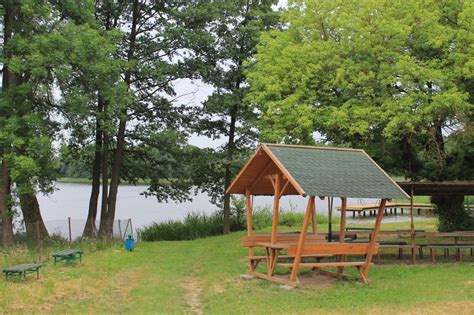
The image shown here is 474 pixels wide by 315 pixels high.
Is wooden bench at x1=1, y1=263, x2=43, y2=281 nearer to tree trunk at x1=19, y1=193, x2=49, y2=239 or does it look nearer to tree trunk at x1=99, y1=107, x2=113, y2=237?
tree trunk at x1=19, y1=193, x2=49, y2=239

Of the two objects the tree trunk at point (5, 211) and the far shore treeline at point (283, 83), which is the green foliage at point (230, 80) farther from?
the tree trunk at point (5, 211)

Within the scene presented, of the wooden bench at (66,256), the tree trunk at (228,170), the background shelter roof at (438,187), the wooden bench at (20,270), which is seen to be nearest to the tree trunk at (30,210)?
the wooden bench at (66,256)

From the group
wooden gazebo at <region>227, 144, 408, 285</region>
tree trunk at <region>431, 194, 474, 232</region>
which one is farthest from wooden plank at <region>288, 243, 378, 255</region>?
tree trunk at <region>431, 194, 474, 232</region>

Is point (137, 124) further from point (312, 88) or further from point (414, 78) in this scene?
point (414, 78)

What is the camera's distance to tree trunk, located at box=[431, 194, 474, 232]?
21.7 metres

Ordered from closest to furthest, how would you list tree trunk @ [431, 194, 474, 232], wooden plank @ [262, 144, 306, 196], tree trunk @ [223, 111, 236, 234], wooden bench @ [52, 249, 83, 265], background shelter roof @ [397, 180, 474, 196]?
1. wooden plank @ [262, 144, 306, 196]
2. wooden bench @ [52, 249, 83, 265]
3. background shelter roof @ [397, 180, 474, 196]
4. tree trunk @ [431, 194, 474, 232]
5. tree trunk @ [223, 111, 236, 234]

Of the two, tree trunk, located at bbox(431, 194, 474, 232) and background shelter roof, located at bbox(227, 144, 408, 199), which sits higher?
background shelter roof, located at bbox(227, 144, 408, 199)

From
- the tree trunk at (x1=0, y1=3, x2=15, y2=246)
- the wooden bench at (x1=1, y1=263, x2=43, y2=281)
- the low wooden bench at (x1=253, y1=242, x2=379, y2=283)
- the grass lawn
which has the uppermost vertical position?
the tree trunk at (x1=0, y1=3, x2=15, y2=246)

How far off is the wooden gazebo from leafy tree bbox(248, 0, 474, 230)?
3724mm

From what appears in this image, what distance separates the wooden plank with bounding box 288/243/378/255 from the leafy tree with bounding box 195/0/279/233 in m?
13.6

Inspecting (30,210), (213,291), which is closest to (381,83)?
(213,291)

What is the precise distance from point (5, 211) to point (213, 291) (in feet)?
34.1

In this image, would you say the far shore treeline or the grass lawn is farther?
the far shore treeline

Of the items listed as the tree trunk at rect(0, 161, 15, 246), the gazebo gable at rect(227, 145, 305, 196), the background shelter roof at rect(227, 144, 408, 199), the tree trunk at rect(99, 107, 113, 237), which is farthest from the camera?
the tree trunk at rect(99, 107, 113, 237)
